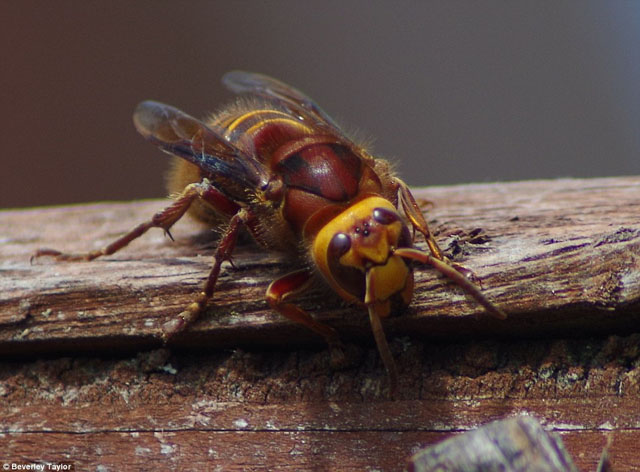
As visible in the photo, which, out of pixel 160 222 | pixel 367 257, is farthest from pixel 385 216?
pixel 160 222

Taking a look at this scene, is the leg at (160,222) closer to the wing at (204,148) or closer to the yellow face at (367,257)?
the wing at (204,148)

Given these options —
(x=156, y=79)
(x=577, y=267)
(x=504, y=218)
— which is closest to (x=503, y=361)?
(x=577, y=267)

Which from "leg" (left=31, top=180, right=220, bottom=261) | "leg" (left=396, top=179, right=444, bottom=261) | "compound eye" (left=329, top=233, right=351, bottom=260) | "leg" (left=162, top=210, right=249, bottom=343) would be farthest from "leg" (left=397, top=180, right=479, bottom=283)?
"leg" (left=31, top=180, right=220, bottom=261)

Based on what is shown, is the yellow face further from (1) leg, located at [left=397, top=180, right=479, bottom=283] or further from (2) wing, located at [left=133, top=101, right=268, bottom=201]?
(2) wing, located at [left=133, top=101, right=268, bottom=201]

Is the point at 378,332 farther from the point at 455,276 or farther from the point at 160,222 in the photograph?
the point at 160,222

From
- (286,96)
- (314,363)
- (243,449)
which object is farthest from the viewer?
(286,96)

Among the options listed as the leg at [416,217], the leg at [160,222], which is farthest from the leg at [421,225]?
the leg at [160,222]
